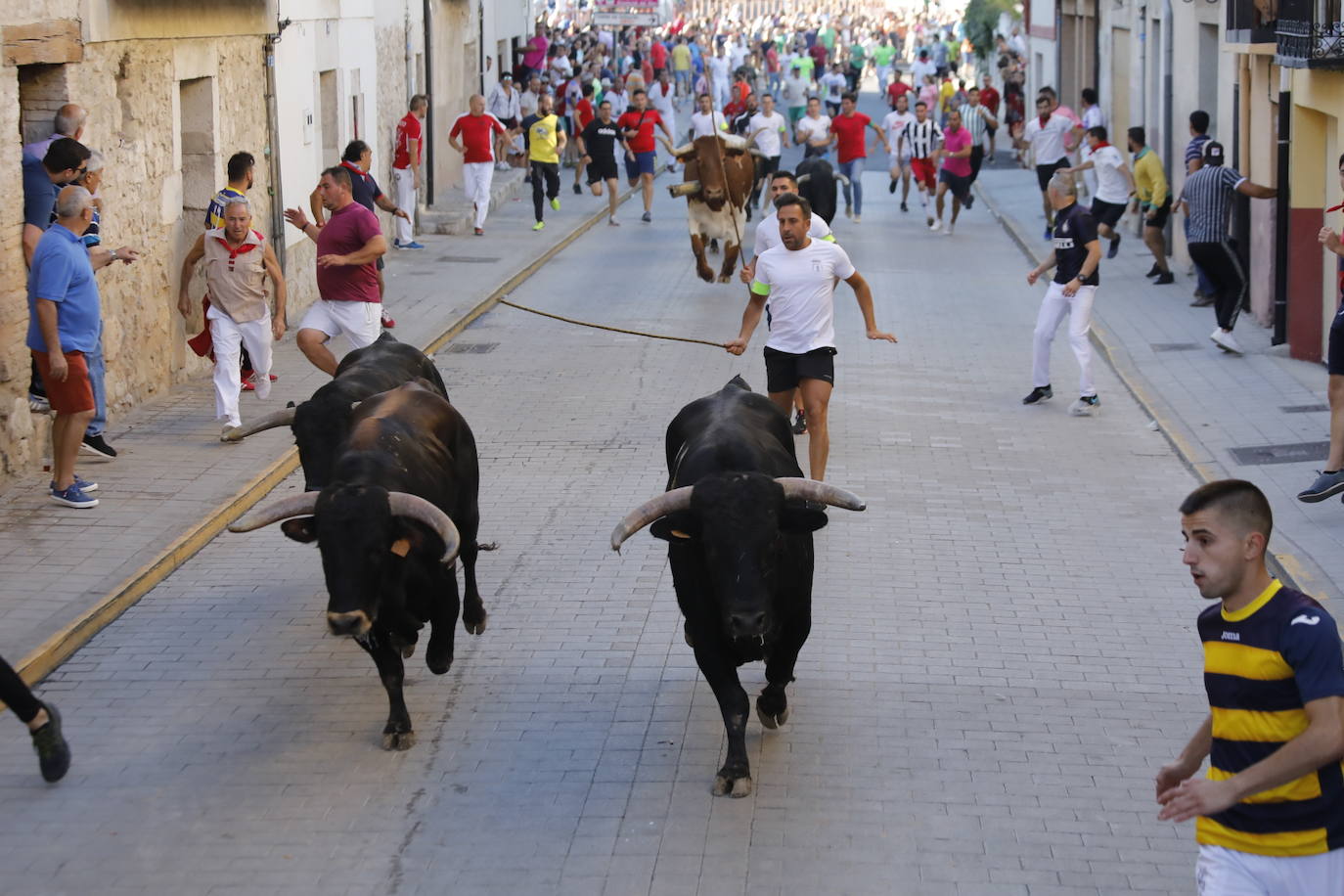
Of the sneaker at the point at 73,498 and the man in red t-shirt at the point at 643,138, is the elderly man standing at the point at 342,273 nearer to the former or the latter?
the sneaker at the point at 73,498

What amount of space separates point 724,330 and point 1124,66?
13851 mm

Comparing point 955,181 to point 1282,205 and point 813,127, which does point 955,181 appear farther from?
point 1282,205

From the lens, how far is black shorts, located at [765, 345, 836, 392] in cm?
1071

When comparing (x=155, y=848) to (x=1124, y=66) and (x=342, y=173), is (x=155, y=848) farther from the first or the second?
(x=1124, y=66)

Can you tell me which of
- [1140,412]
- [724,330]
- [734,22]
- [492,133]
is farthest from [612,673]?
[734,22]

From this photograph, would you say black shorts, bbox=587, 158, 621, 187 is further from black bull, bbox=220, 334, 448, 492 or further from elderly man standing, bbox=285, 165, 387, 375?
black bull, bbox=220, 334, 448, 492

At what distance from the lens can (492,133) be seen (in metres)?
25.8

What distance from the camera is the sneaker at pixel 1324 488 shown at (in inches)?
415

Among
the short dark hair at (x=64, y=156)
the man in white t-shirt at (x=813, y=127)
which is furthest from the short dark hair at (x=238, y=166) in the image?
the man in white t-shirt at (x=813, y=127)

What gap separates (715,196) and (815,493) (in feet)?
44.4

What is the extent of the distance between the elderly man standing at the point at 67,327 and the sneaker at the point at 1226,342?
9.88 meters

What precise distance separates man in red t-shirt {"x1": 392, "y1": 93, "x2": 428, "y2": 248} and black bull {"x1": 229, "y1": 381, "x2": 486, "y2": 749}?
1596 centimetres

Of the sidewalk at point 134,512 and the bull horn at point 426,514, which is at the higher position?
the bull horn at point 426,514

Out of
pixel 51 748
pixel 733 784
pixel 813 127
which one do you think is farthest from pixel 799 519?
pixel 813 127
